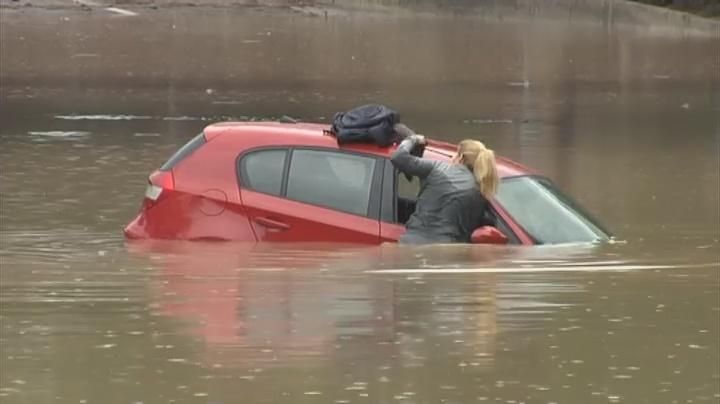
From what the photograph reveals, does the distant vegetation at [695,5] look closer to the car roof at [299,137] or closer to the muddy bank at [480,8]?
the muddy bank at [480,8]

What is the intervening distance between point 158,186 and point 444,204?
1.98 meters

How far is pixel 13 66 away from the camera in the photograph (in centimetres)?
3828

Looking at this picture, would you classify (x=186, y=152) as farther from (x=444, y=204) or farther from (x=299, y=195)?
(x=444, y=204)

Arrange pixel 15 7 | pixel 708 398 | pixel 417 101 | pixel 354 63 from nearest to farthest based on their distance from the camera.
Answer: pixel 708 398 → pixel 417 101 → pixel 354 63 → pixel 15 7

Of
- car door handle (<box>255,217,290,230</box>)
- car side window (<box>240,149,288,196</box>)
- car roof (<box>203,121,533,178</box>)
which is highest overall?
car roof (<box>203,121,533,178</box>)

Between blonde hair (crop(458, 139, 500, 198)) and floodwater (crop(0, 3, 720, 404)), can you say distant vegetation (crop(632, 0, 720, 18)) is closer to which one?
floodwater (crop(0, 3, 720, 404))

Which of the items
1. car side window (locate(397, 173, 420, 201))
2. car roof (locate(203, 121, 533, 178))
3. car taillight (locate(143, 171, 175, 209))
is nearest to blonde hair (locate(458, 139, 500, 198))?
car roof (locate(203, 121, 533, 178))

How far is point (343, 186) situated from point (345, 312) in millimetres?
2111

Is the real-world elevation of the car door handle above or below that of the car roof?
below

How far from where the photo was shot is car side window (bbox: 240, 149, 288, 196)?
480 inches

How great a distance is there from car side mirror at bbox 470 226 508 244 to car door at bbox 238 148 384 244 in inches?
26.4

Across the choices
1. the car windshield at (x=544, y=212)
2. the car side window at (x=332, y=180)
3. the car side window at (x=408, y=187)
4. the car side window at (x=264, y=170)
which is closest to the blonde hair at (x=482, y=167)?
the car windshield at (x=544, y=212)

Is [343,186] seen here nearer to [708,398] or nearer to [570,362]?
[570,362]

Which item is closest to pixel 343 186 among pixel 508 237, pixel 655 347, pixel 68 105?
pixel 508 237
